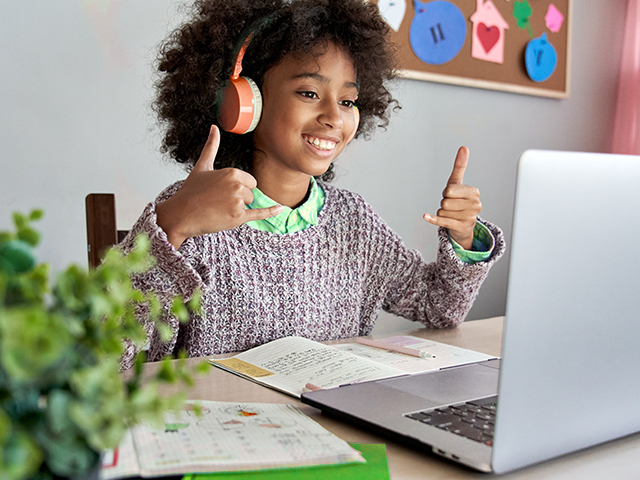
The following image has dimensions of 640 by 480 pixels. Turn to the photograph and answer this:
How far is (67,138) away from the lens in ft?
4.88

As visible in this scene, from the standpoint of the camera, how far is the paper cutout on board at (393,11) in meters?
1.92

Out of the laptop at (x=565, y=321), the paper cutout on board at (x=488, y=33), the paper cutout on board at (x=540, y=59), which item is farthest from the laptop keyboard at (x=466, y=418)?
the paper cutout on board at (x=540, y=59)

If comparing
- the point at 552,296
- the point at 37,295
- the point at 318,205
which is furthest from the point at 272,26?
the point at 37,295

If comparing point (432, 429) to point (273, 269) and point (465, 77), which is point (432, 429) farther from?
point (465, 77)

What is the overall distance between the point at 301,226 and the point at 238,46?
346mm

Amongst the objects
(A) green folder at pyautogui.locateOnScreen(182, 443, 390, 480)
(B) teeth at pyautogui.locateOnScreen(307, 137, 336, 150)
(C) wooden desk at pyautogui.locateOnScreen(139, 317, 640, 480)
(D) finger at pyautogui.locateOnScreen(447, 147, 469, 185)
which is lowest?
(C) wooden desk at pyautogui.locateOnScreen(139, 317, 640, 480)

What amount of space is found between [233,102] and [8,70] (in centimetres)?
71

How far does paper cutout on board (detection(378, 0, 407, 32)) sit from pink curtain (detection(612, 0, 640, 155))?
4.22 ft

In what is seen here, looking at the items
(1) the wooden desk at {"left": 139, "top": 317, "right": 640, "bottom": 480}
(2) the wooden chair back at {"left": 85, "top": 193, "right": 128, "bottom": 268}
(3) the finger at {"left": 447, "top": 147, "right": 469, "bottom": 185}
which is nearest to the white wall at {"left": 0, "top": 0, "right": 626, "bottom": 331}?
(2) the wooden chair back at {"left": 85, "top": 193, "right": 128, "bottom": 268}

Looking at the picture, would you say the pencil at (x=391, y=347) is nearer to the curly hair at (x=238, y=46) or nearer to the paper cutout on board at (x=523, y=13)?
the curly hair at (x=238, y=46)

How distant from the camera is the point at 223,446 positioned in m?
0.46

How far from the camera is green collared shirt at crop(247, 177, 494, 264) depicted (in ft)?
3.49

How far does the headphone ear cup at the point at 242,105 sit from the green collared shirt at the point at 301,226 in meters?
0.12

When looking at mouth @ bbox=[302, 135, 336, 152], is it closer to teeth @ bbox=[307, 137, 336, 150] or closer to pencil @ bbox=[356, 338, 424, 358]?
teeth @ bbox=[307, 137, 336, 150]
